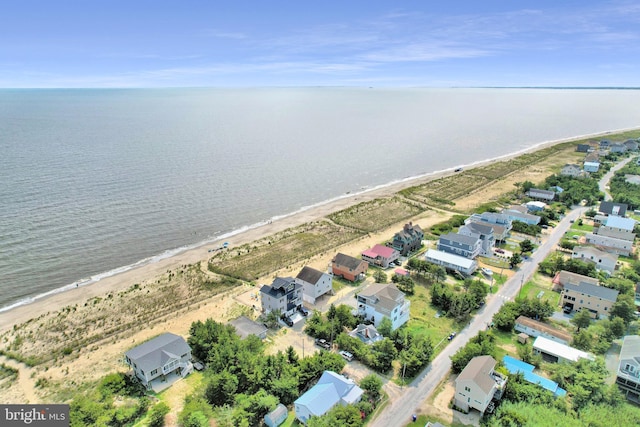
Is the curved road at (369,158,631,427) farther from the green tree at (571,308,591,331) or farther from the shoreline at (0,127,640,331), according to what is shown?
the shoreline at (0,127,640,331)

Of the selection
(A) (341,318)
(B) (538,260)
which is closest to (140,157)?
(A) (341,318)

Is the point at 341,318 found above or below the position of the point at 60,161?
below

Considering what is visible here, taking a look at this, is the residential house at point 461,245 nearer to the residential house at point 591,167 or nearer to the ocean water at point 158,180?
the ocean water at point 158,180

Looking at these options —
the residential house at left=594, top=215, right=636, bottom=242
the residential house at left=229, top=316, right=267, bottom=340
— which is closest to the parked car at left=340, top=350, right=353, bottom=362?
the residential house at left=229, top=316, right=267, bottom=340

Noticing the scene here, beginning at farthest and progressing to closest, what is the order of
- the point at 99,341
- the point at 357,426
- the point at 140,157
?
1. the point at 140,157
2. the point at 99,341
3. the point at 357,426

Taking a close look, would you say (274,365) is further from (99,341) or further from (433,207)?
(433,207)

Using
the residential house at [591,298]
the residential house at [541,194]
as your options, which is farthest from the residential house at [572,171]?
the residential house at [591,298]
